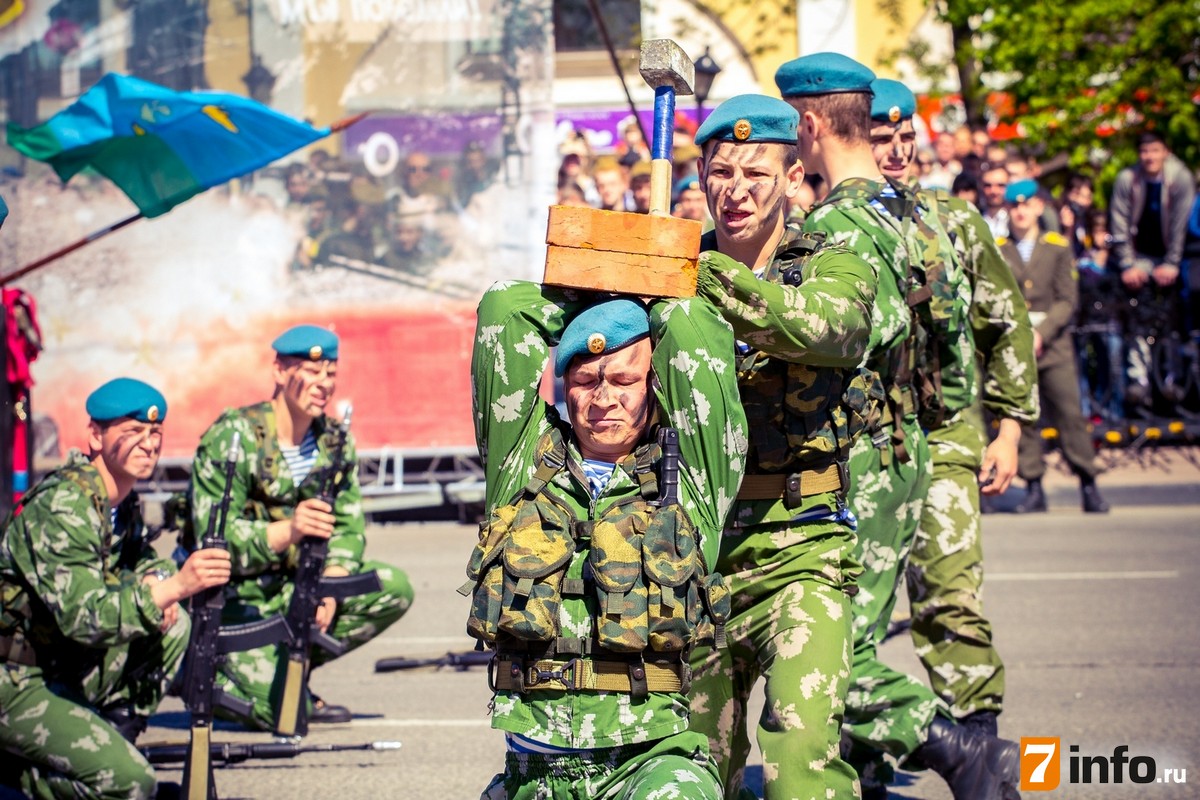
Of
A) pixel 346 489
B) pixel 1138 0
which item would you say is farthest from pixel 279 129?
pixel 1138 0

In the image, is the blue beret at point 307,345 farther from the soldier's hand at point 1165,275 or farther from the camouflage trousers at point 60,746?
the soldier's hand at point 1165,275

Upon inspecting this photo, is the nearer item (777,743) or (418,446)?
(777,743)

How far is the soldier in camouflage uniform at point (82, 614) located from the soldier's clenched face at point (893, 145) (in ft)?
9.26

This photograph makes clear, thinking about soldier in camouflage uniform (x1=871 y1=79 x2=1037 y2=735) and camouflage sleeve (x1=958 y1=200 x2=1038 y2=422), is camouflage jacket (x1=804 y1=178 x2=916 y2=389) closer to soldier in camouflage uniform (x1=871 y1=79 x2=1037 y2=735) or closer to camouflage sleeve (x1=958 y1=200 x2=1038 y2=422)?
soldier in camouflage uniform (x1=871 y1=79 x2=1037 y2=735)

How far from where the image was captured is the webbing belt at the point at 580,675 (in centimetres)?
369

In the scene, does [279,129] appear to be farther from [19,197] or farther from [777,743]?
[777,743]

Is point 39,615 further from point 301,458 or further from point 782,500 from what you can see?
point 782,500

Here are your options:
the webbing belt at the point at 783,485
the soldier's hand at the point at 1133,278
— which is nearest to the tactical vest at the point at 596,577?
the webbing belt at the point at 783,485

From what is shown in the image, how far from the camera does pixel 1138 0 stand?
16.3 metres

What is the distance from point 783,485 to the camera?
15.1 feet

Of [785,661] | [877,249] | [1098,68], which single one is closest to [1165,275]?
[1098,68]

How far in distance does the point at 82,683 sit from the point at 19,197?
768cm

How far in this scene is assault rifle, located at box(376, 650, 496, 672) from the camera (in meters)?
8.22

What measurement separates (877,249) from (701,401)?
1319mm
